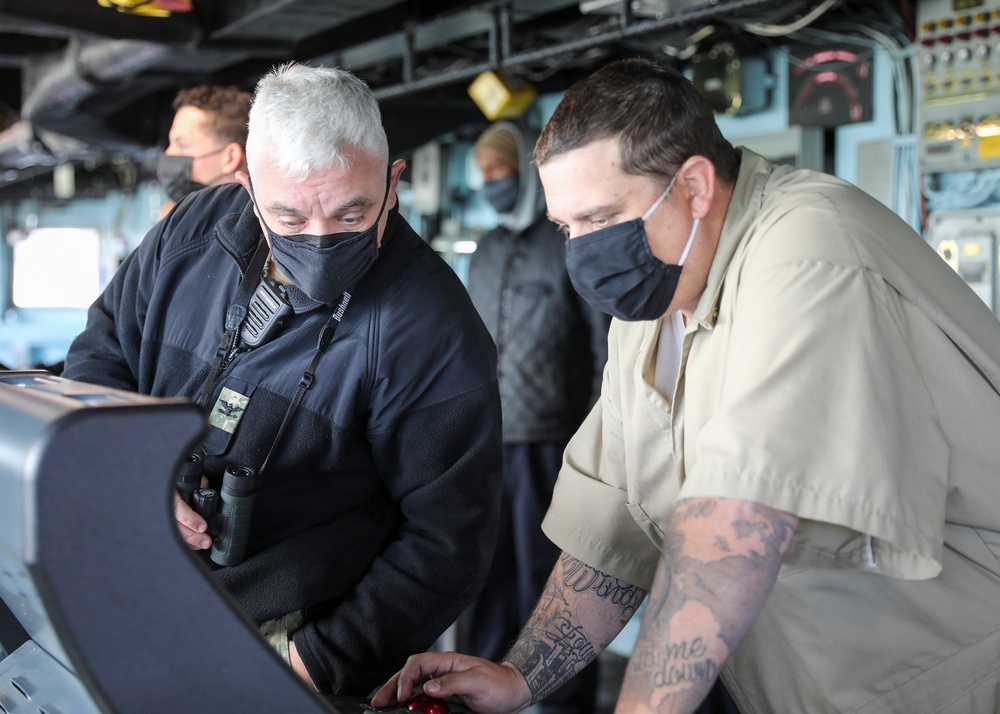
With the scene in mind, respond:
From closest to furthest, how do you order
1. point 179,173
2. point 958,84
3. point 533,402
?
1. point 179,173
2. point 958,84
3. point 533,402

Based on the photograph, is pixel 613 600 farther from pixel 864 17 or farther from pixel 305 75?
pixel 864 17

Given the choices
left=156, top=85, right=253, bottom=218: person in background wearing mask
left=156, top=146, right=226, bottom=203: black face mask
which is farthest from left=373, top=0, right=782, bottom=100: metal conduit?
left=156, top=146, right=226, bottom=203: black face mask

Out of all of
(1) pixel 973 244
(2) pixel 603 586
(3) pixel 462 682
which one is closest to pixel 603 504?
(2) pixel 603 586

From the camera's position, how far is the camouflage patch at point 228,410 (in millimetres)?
1590

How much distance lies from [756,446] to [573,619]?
0.60m

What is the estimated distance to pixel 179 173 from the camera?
262 centimetres

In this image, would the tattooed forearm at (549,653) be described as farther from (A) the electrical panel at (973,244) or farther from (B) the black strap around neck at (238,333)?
(A) the electrical panel at (973,244)

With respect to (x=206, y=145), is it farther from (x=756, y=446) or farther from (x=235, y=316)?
(x=756, y=446)

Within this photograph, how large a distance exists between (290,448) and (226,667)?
792 millimetres

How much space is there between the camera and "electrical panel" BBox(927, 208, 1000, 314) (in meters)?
3.21

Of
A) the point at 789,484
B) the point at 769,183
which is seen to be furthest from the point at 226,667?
the point at 769,183

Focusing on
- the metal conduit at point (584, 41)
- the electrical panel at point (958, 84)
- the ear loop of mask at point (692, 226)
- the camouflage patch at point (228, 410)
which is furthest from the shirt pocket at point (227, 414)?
the electrical panel at point (958, 84)

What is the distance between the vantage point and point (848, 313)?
3.51 feet

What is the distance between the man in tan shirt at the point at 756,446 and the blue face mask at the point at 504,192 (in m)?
2.41
